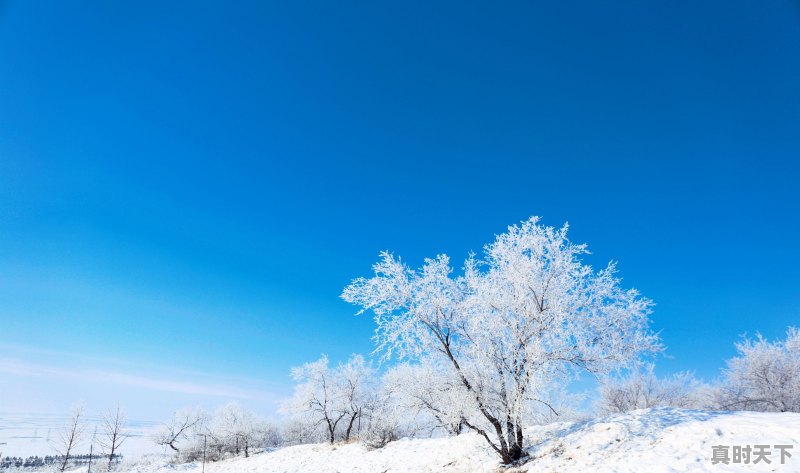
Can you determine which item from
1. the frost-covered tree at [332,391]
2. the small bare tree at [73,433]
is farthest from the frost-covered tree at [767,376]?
the small bare tree at [73,433]

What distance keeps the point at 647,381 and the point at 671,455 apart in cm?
4469

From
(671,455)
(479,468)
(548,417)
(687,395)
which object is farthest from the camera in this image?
(687,395)

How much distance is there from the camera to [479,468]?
650 inches

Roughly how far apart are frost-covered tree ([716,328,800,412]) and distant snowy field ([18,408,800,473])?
2344 cm

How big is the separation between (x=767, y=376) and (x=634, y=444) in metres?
30.8

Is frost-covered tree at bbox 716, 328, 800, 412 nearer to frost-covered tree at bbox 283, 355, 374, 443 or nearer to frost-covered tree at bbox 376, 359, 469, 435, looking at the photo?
frost-covered tree at bbox 376, 359, 469, 435

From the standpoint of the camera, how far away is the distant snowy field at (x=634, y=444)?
10.7 metres

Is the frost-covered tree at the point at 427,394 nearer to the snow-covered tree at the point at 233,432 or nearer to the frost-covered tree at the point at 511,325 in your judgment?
the frost-covered tree at the point at 511,325

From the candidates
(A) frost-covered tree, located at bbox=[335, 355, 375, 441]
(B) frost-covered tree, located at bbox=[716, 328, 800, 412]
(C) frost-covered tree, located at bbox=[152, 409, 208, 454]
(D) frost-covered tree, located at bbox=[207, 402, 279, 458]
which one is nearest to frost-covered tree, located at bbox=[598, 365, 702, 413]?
(B) frost-covered tree, located at bbox=[716, 328, 800, 412]

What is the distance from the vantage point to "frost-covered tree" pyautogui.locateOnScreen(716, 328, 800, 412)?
30719 millimetres

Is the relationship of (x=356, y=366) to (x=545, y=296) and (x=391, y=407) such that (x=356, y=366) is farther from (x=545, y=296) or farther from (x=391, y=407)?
(x=545, y=296)

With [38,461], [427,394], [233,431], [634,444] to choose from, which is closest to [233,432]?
[233,431]

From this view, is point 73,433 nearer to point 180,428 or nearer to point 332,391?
point 180,428

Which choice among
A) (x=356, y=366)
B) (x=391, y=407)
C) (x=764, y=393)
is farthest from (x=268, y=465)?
(x=764, y=393)
